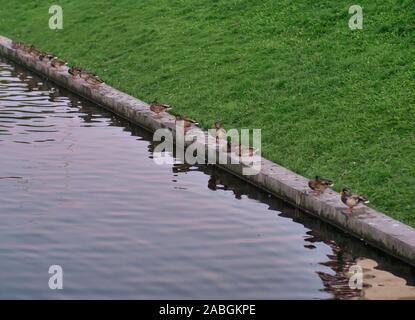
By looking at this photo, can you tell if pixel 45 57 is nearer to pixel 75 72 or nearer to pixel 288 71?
pixel 75 72

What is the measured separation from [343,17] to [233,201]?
1041 cm

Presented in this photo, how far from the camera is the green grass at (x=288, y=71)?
1700 centimetres

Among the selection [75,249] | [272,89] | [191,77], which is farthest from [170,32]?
[75,249]

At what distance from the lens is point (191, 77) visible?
2381 cm

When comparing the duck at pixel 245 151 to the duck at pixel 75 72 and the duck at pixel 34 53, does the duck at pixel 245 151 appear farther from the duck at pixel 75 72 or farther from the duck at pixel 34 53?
the duck at pixel 34 53

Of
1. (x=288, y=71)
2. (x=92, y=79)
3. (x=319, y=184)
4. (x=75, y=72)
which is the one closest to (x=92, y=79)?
A: (x=92, y=79)

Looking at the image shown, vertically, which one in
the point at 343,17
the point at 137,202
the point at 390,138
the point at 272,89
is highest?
the point at 343,17

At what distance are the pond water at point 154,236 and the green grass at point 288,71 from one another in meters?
1.47

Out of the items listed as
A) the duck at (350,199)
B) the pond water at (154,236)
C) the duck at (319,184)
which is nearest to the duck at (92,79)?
the pond water at (154,236)

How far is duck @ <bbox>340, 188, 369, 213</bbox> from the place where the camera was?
46.3 ft

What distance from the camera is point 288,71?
72.5ft

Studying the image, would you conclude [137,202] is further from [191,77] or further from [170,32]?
[170,32]

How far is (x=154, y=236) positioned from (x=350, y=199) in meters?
2.84

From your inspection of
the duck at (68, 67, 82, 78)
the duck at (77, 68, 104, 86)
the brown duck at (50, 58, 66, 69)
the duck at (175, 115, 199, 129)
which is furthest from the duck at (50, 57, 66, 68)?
the duck at (175, 115, 199, 129)
